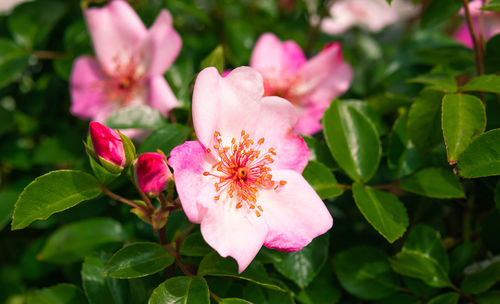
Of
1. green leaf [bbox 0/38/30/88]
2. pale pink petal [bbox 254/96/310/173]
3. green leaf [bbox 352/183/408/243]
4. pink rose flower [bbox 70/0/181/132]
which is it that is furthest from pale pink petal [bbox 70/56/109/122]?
green leaf [bbox 352/183/408/243]

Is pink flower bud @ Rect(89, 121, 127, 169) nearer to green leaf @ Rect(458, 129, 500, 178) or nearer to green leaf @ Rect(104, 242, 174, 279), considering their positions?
green leaf @ Rect(104, 242, 174, 279)

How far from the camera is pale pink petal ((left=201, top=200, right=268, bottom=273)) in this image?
502 millimetres

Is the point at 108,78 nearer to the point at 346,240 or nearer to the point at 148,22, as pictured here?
the point at 148,22

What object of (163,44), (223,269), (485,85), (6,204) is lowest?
(6,204)

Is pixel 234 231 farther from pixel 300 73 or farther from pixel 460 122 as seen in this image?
pixel 300 73

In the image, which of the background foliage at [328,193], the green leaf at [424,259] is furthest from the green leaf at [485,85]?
the green leaf at [424,259]

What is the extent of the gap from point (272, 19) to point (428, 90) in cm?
64

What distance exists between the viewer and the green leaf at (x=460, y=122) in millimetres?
550

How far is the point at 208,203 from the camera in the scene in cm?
54

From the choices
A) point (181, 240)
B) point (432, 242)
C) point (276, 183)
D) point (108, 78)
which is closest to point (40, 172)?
point (108, 78)

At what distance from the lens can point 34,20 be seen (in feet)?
3.32

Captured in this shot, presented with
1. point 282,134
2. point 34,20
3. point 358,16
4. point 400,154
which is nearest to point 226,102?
point 282,134

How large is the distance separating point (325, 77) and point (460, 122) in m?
0.41

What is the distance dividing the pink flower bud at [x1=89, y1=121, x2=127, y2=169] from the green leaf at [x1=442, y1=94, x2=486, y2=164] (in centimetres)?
40
